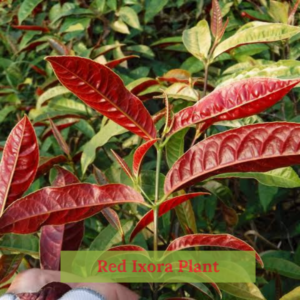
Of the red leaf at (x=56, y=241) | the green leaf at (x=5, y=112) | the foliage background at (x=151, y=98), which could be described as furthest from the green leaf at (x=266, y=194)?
the green leaf at (x=5, y=112)

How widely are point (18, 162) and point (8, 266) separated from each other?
11.1 inches

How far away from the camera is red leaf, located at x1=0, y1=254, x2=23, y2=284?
107 centimetres

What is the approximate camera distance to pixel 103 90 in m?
0.89

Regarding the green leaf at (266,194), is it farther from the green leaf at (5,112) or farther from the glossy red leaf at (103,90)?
the green leaf at (5,112)

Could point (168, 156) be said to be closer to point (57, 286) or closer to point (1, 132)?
point (57, 286)

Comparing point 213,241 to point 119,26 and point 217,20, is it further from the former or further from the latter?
point 119,26

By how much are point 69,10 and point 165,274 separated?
129 centimetres

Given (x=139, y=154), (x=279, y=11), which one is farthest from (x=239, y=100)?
(x=279, y=11)

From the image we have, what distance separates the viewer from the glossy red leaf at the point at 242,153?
780 mm

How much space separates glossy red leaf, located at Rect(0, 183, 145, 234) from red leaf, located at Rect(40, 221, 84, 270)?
196 millimetres

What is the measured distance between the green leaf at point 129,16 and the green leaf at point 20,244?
3.16ft

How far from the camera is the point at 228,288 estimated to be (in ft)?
3.46

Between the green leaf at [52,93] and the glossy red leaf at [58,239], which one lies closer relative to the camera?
the glossy red leaf at [58,239]

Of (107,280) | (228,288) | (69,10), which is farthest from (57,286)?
(69,10)
